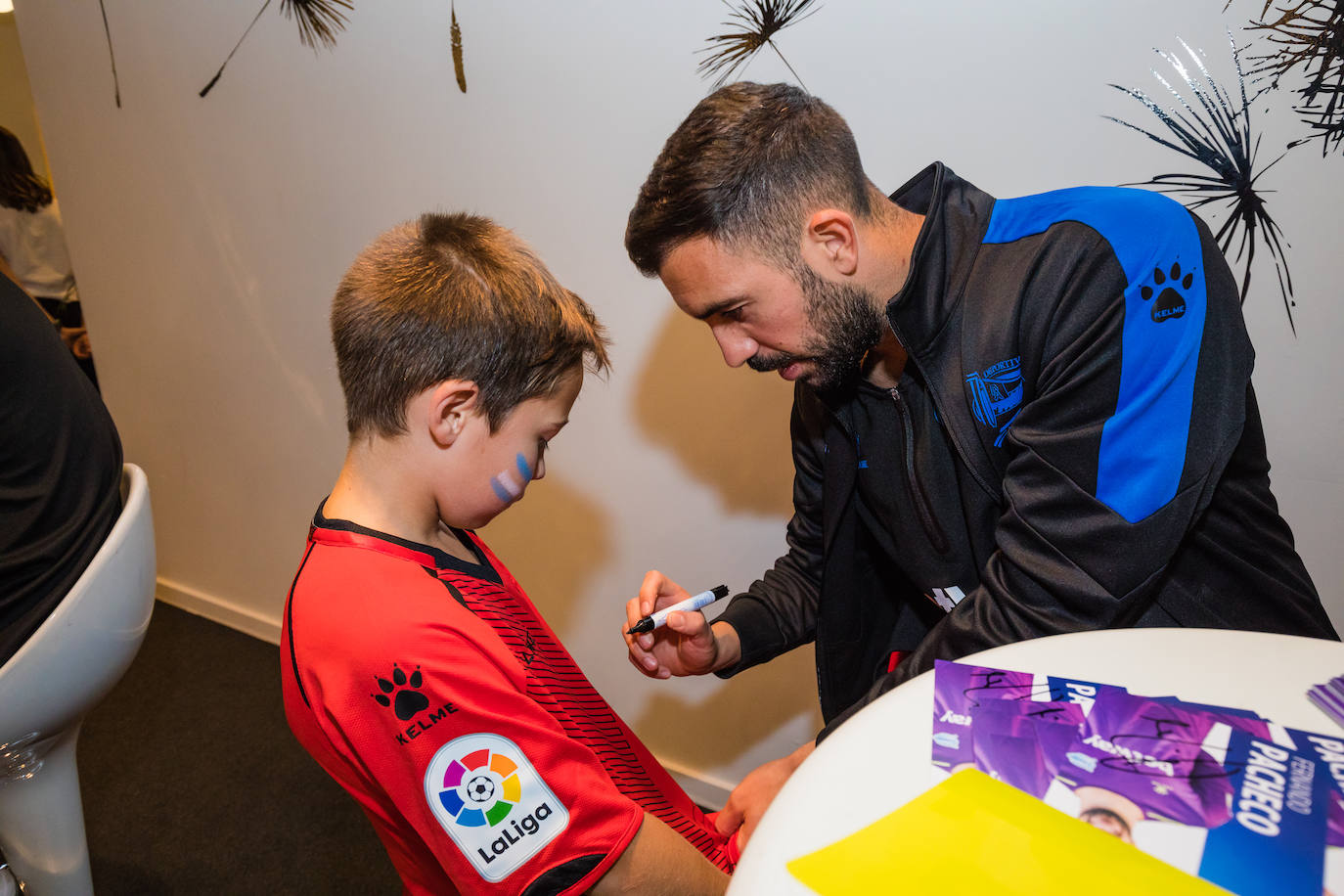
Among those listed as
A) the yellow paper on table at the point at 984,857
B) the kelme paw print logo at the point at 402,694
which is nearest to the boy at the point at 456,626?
the kelme paw print logo at the point at 402,694

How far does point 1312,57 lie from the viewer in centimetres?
102

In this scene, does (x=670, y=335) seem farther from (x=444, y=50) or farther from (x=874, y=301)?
(x=444, y=50)

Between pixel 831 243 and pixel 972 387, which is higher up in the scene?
pixel 831 243

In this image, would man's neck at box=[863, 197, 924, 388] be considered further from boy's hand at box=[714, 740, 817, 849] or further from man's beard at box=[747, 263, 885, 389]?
boy's hand at box=[714, 740, 817, 849]

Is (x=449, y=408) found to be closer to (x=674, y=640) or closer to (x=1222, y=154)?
(x=674, y=640)

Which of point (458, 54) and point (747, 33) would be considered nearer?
point (747, 33)

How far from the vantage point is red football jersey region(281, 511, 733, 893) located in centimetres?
71

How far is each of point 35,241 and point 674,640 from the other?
3077 millimetres

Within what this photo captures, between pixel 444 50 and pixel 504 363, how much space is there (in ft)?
3.69

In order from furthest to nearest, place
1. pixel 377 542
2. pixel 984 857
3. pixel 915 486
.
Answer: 1. pixel 915 486
2. pixel 377 542
3. pixel 984 857

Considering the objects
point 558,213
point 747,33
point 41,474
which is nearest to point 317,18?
point 558,213

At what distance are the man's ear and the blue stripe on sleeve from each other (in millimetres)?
281

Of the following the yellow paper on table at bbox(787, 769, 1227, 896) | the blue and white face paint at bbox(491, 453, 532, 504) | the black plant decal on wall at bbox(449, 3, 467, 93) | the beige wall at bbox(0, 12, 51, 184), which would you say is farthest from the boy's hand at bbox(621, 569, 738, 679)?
the beige wall at bbox(0, 12, 51, 184)

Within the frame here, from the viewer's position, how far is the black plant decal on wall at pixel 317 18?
1.82 m
